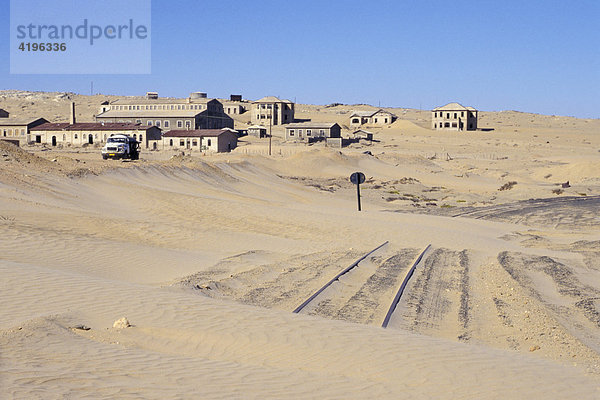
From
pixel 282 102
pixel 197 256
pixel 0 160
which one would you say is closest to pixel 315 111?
pixel 282 102

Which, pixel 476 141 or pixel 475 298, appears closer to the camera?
pixel 475 298

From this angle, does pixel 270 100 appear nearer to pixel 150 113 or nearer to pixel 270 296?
pixel 150 113

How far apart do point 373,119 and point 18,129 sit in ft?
212

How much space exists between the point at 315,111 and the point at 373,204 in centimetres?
11550

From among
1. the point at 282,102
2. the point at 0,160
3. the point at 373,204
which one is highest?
the point at 282,102

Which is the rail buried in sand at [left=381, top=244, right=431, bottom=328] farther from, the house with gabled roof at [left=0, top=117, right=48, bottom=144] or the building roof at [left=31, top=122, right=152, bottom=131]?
the house with gabled roof at [left=0, top=117, right=48, bottom=144]

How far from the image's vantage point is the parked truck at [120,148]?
160 feet

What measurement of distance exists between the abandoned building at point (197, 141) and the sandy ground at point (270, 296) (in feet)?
100

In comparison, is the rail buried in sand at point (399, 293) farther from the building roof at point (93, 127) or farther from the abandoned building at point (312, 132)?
the abandoned building at point (312, 132)

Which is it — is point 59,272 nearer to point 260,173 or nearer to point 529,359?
point 529,359

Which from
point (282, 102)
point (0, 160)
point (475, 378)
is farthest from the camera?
point (282, 102)

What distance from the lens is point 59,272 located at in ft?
47.9

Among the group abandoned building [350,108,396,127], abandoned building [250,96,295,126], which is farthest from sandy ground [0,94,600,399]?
abandoned building [350,108,396,127]

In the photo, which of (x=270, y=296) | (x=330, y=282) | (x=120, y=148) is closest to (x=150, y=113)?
(x=120, y=148)
